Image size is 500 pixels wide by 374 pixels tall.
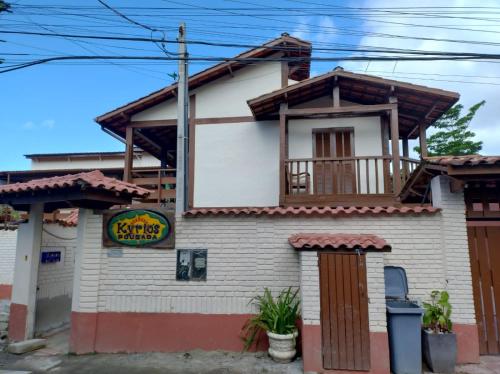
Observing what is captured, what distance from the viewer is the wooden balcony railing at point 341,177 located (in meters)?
8.20

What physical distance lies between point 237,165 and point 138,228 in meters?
4.34

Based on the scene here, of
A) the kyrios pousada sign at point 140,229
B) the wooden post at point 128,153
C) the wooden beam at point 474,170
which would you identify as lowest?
the kyrios pousada sign at point 140,229

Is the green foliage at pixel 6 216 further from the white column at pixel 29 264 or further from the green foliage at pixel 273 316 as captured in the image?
the green foliage at pixel 273 316

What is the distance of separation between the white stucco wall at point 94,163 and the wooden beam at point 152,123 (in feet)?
31.8

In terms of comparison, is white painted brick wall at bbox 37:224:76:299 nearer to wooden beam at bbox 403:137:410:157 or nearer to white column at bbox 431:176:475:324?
white column at bbox 431:176:475:324

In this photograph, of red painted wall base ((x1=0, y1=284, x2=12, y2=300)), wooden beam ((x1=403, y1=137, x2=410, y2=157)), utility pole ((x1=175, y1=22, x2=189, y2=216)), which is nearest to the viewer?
utility pole ((x1=175, y1=22, x2=189, y2=216))

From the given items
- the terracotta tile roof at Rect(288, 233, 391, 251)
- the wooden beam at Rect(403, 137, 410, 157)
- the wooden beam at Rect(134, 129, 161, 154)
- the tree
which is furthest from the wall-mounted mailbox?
the tree

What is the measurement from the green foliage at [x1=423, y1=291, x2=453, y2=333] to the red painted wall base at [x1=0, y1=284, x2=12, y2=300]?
10.4 metres

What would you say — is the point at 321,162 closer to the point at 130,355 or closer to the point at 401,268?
the point at 401,268

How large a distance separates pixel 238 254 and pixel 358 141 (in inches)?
209

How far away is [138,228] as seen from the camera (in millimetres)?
6098

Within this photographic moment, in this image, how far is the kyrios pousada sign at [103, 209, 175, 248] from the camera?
238 inches

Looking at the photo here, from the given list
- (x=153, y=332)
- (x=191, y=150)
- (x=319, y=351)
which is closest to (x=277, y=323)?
(x=319, y=351)

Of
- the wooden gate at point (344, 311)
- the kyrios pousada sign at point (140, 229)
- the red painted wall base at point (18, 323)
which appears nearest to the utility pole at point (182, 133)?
the kyrios pousada sign at point (140, 229)
